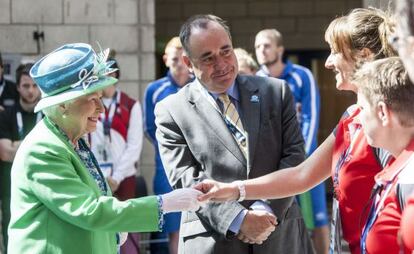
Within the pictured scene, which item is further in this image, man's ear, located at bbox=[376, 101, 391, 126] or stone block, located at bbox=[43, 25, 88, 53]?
stone block, located at bbox=[43, 25, 88, 53]

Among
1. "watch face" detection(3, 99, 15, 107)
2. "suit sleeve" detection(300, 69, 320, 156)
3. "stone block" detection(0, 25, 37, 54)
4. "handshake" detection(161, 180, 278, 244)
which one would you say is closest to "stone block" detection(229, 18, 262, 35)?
"stone block" detection(0, 25, 37, 54)

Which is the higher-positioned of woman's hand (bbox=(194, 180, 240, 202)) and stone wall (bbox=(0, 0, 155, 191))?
stone wall (bbox=(0, 0, 155, 191))

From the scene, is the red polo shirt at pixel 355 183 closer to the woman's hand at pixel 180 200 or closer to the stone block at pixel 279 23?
the woman's hand at pixel 180 200

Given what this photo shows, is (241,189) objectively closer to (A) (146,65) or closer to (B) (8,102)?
(B) (8,102)

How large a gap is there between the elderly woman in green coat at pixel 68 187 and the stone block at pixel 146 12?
20.7 feet

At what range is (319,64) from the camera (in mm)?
14477

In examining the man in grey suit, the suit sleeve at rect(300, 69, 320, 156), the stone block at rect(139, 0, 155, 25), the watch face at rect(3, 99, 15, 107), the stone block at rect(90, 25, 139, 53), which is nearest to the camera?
the man in grey suit

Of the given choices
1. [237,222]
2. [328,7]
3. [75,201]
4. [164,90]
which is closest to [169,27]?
[328,7]

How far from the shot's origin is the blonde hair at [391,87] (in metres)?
3.39

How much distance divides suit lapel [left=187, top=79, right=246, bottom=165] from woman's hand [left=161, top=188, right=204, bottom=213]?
0.63 m

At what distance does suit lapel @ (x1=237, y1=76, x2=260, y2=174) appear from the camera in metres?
4.87

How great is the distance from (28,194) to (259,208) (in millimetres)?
1244

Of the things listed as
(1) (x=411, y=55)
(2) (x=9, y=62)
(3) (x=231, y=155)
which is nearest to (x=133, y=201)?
(3) (x=231, y=155)

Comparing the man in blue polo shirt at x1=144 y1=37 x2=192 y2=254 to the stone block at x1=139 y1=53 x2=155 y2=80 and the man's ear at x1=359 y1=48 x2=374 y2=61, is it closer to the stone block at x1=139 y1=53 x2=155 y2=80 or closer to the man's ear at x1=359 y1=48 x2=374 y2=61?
the stone block at x1=139 y1=53 x2=155 y2=80
